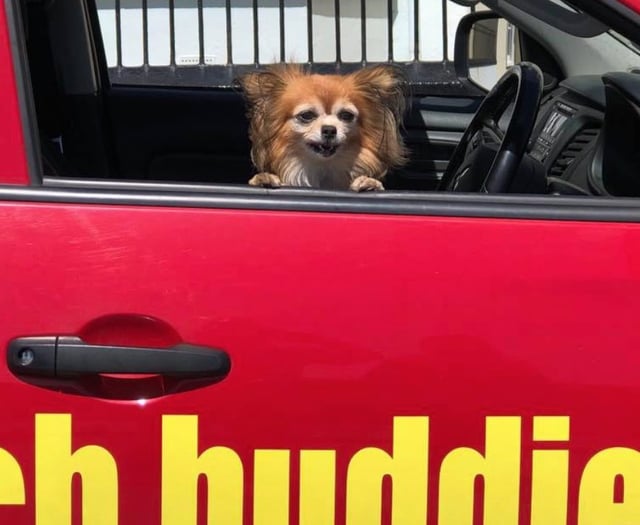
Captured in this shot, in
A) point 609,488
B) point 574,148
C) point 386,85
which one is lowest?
point 609,488

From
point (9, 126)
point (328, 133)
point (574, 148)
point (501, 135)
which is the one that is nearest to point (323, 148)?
point (328, 133)

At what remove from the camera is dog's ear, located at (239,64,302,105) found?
2.89m

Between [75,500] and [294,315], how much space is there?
0.45 m

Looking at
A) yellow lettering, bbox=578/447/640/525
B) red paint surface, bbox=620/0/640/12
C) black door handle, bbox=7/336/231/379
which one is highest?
red paint surface, bbox=620/0/640/12

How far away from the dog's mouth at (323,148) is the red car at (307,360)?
→ 1.14 metres

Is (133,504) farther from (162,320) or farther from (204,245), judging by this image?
(204,245)

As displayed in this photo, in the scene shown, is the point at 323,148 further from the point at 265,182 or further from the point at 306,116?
the point at 265,182

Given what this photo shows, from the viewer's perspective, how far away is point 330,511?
65.9 inches

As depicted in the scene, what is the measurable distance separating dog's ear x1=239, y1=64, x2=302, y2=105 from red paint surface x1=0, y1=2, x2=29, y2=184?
3.81 feet

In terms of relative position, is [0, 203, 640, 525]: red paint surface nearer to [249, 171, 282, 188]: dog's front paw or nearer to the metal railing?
[249, 171, 282, 188]: dog's front paw

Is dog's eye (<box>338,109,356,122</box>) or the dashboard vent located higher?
dog's eye (<box>338,109,356,122</box>)

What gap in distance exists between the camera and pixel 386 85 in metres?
2.86

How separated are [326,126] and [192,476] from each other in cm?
143

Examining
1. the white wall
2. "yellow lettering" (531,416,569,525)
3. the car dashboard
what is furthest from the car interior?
the white wall
